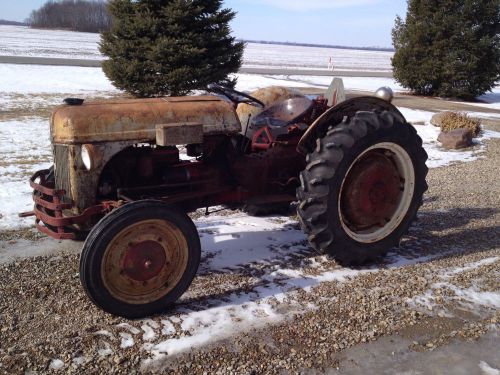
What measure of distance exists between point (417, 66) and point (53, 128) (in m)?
21.3

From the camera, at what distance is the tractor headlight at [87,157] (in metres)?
3.38

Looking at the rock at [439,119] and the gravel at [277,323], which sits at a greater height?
the rock at [439,119]

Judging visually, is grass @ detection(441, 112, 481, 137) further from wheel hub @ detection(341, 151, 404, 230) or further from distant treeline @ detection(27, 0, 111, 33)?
distant treeline @ detection(27, 0, 111, 33)

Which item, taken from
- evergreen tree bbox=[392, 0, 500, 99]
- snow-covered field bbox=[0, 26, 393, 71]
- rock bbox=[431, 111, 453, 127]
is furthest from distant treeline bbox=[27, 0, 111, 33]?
rock bbox=[431, 111, 453, 127]

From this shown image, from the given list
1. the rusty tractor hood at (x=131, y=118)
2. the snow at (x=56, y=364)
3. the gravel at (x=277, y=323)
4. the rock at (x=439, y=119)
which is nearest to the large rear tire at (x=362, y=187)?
the gravel at (x=277, y=323)

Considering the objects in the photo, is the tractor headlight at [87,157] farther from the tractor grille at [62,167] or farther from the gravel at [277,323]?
the gravel at [277,323]

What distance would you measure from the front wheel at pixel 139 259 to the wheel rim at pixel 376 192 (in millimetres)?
1473

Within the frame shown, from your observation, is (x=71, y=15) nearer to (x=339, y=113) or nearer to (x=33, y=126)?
(x=33, y=126)

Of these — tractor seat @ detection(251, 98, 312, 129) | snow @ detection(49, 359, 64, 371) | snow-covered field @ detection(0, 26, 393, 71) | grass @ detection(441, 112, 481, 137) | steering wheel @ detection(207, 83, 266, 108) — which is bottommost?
snow @ detection(49, 359, 64, 371)

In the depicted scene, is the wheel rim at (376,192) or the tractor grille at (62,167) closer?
the tractor grille at (62,167)

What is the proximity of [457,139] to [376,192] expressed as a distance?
656cm

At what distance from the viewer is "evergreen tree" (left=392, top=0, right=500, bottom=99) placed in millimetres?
20906

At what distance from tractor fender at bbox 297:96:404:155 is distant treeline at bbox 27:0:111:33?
88.4m

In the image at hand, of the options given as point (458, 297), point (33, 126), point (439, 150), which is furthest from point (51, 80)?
point (458, 297)
